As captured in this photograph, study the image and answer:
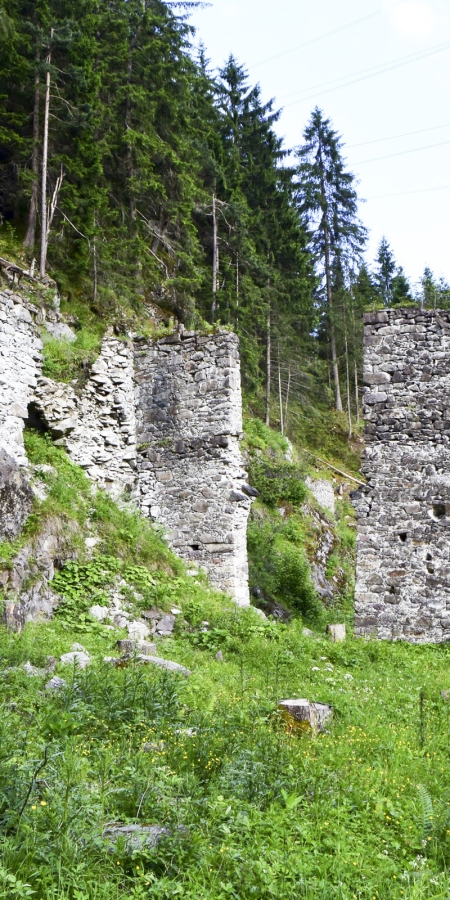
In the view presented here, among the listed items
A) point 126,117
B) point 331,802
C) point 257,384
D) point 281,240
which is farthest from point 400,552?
point 281,240

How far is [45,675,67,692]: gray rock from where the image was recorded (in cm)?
549

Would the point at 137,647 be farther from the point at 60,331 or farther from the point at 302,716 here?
the point at 60,331

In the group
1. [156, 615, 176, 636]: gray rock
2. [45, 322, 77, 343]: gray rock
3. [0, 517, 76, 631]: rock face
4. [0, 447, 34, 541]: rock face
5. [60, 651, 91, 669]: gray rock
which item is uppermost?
[45, 322, 77, 343]: gray rock

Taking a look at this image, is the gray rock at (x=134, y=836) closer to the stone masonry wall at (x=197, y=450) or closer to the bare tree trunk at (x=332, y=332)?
the stone masonry wall at (x=197, y=450)

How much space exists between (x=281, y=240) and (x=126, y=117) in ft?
45.3

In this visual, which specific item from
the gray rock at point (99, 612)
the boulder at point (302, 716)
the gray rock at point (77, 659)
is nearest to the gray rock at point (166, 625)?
the gray rock at point (99, 612)

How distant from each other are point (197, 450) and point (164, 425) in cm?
94

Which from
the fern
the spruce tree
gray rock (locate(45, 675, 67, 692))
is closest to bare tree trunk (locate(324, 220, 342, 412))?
the spruce tree

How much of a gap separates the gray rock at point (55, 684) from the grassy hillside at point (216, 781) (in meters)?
0.07

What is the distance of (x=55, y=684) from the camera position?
5.68m

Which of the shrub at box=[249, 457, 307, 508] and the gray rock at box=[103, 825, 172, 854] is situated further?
the shrub at box=[249, 457, 307, 508]

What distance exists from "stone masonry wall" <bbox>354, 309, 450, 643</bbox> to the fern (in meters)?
6.14

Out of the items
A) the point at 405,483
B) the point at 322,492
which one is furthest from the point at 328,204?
the point at 405,483

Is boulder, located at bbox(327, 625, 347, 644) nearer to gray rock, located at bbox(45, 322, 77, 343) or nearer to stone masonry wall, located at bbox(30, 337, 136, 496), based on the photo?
stone masonry wall, located at bbox(30, 337, 136, 496)
